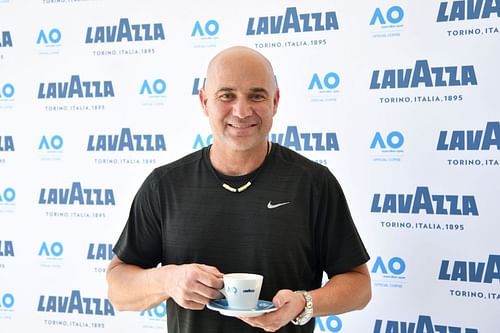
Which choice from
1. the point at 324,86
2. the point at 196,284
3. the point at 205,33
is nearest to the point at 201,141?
the point at 205,33

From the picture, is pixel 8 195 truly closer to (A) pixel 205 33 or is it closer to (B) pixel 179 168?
(A) pixel 205 33

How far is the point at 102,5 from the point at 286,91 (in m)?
1.12

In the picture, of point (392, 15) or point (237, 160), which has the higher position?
point (392, 15)

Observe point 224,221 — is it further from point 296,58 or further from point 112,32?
point 112,32

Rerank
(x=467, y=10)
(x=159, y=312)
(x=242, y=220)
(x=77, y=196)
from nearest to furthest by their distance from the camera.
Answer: (x=242, y=220), (x=467, y=10), (x=159, y=312), (x=77, y=196)

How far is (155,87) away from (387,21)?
118cm

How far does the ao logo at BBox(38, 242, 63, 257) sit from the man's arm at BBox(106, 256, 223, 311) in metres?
1.47

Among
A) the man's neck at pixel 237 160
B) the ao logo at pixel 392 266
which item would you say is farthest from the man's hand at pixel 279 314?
the ao logo at pixel 392 266

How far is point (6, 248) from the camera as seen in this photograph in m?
3.25

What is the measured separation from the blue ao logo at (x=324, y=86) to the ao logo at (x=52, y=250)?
1.58 m

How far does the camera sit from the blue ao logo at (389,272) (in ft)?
8.54

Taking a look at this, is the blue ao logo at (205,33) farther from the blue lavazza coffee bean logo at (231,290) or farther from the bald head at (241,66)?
the blue lavazza coffee bean logo at (231,290)

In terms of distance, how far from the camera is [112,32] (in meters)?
3.06

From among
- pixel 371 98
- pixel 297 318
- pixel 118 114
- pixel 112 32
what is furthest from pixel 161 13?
pixel 297 318
